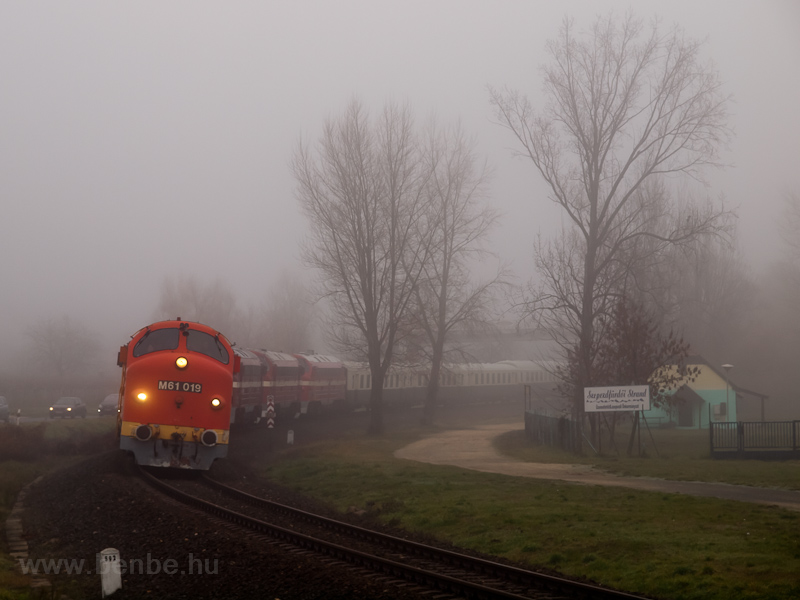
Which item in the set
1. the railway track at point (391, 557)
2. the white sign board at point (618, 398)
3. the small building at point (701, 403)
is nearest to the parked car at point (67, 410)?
the railway track at point (391, 557)

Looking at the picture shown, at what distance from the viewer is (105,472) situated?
18484 millimetres

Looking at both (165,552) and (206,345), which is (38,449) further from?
(165,552)

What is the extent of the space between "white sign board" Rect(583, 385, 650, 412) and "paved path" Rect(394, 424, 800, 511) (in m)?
3.29

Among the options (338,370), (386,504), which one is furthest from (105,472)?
(338,370)

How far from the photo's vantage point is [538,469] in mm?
22484

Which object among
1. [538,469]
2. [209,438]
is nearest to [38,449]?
[209,438]

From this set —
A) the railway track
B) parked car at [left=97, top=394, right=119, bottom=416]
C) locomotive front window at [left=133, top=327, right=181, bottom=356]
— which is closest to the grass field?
the railway track

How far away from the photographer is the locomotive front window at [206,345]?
1730cm

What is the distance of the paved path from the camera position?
1582 cm

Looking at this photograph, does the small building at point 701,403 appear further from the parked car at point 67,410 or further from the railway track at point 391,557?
the parked car at point 67,410

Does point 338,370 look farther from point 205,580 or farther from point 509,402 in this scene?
point 205,580

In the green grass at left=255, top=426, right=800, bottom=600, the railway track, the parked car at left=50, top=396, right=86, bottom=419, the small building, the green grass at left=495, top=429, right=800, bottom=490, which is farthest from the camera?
the parked car at left=50, top=396, right=86, bottom=419

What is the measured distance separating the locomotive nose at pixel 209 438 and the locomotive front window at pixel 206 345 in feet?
5.88

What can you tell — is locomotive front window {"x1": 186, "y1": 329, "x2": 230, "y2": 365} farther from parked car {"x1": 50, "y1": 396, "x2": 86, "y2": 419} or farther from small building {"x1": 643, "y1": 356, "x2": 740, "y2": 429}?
small building {"x1": 643, "y1": 356, "x2": 740, "y2": 429}
